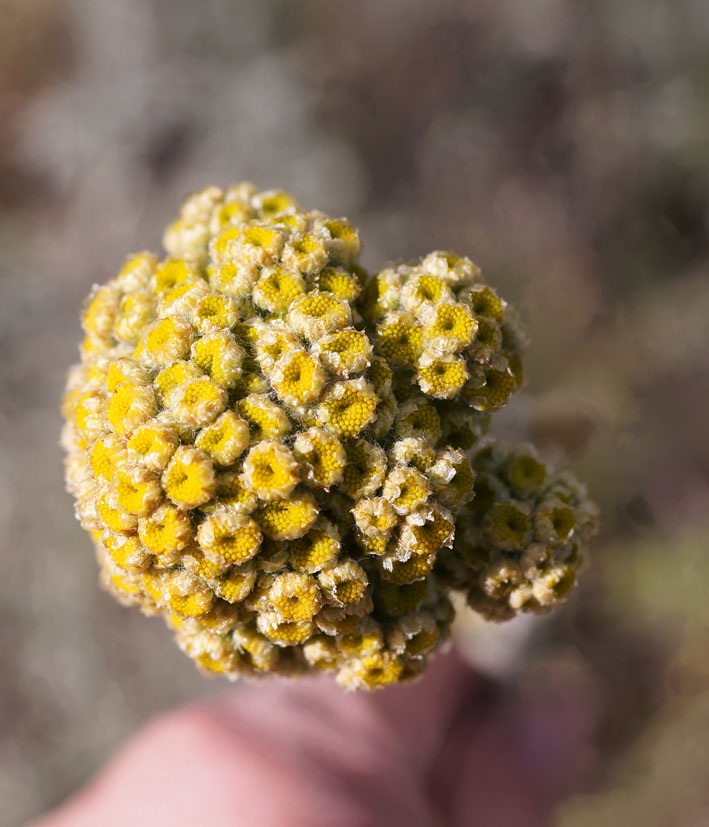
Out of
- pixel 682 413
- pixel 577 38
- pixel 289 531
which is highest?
pixel 577 38

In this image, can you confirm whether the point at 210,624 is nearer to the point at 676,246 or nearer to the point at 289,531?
the point at 289,531

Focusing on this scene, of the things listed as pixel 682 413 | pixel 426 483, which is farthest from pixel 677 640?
pixel 426 483

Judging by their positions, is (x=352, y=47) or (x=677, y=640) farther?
(x=352, y=47)

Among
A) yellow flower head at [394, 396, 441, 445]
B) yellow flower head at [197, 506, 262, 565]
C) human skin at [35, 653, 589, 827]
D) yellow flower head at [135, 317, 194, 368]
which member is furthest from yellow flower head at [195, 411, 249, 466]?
human skin at [35, 653, 589, 827]

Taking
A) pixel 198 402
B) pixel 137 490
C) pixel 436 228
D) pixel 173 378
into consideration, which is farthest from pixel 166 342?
pixel 436 228

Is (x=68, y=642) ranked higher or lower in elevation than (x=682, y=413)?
lower

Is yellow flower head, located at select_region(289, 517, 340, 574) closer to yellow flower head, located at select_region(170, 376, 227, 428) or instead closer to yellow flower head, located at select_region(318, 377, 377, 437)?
yellow flower head, located at select_region(318, 377, 377, 437)
